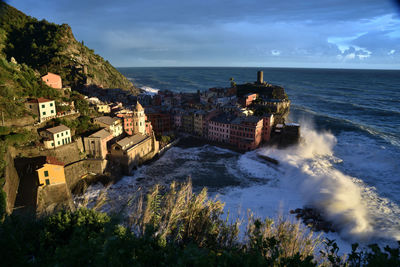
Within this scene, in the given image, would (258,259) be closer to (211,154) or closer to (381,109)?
(211,154)

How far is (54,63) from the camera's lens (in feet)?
293

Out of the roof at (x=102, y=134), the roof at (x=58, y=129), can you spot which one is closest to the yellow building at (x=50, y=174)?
the roof at (x=58, y=129)

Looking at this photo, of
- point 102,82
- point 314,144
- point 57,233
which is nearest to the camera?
point 57,233

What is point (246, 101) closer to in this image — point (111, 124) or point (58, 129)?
point (111, 124)

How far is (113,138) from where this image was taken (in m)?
49.0

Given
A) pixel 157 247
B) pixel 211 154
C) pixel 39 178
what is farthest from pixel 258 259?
pixel 211 154

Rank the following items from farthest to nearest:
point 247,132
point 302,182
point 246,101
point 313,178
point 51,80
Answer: point 246,101 < point 51,80 < point 247,132 < point 313,178 < point 302,182

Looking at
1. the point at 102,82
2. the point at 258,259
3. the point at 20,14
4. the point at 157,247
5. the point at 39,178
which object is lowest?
the point at 39,178

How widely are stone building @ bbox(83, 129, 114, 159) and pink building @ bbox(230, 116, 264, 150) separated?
1216 inches

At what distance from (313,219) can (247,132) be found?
2865 centimetres

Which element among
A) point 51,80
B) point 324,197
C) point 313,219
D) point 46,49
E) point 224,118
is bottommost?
point 313,219

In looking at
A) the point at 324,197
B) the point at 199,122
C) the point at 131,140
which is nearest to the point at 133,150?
the point at 131,140

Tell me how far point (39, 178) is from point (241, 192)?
29.0 metres

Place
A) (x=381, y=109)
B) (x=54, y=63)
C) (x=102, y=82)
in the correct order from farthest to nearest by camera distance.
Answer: (x=102, y=82) < (x=381, y=109) < (x=54, y=63)
